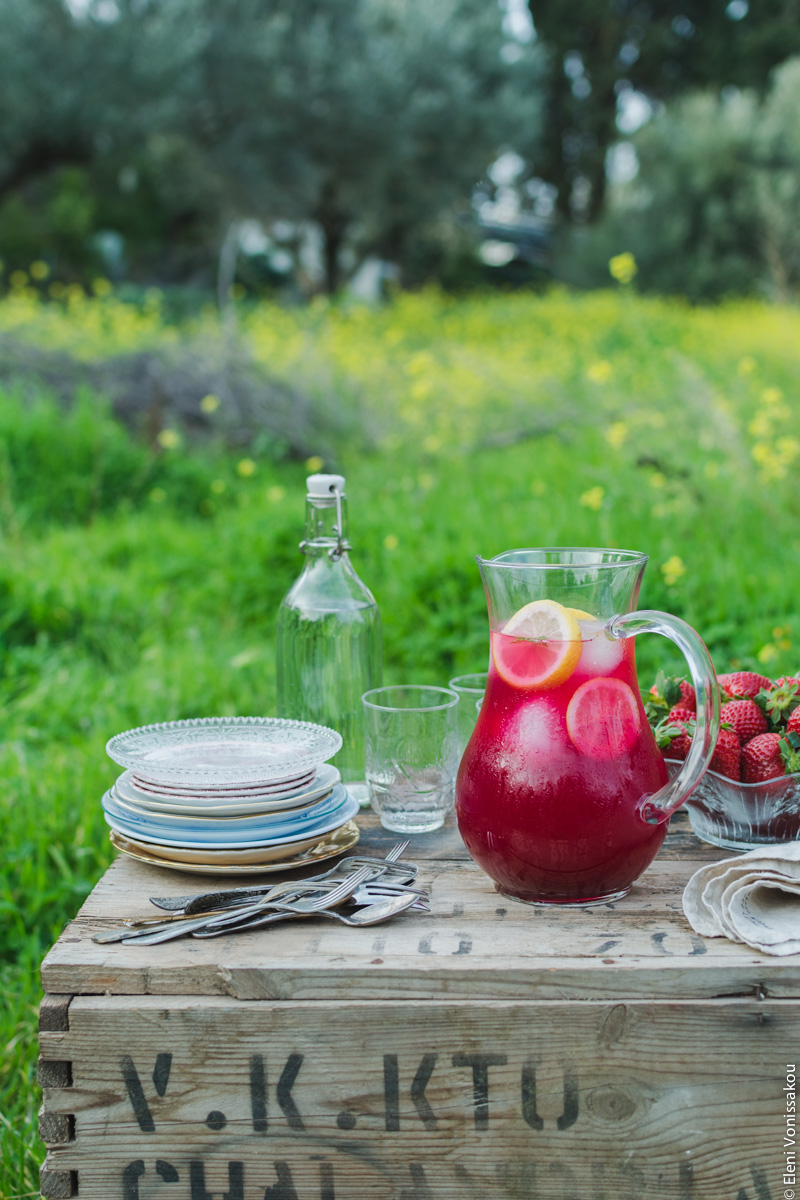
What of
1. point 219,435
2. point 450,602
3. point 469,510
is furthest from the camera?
point 219,435

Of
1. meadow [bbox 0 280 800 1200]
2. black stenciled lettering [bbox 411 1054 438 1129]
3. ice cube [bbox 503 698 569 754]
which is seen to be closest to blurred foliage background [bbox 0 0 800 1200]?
meadow [bbox 0 280 800 1200]

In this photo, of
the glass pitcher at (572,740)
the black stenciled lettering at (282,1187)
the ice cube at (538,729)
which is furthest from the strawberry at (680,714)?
the black stenciled lettering at (282,1187)

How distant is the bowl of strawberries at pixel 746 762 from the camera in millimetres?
1224

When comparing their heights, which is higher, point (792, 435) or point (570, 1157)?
point (792, 435)

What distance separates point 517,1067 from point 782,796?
466mm

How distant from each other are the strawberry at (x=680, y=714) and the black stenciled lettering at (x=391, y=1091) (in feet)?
1.75

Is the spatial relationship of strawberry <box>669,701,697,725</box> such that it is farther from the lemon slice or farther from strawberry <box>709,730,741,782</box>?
the lemon slice

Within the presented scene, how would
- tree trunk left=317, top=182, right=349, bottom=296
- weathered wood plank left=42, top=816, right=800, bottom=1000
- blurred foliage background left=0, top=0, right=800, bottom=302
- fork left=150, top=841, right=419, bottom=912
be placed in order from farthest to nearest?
tree trunk left=317, top=182, right=349, bottom=296, blurred foliage background left=0, top=0, right=800, bottom=302, fork left=150, top=841, right=419, bottom=912, weathered wood plank left=42, top=816, right=800, bottom=1000

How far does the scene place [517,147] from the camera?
42.1 ft

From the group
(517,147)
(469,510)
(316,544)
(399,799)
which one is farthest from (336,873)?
(517,147)

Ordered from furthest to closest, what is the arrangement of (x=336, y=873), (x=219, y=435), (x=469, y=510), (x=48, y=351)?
(x=48, y=351), (x=219, y=435), (x=469, y=510), (x=336, y=873)

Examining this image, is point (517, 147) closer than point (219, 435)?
No

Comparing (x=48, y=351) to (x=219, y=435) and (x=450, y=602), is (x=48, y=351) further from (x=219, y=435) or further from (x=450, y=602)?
(x=450, y=602)

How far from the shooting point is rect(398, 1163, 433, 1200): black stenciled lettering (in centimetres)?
103
